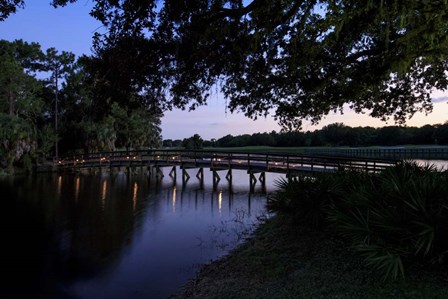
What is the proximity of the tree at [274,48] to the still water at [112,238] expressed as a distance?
533 cm

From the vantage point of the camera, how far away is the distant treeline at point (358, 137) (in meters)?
89.9

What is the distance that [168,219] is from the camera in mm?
18234

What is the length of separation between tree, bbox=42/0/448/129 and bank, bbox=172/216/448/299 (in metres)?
5.10

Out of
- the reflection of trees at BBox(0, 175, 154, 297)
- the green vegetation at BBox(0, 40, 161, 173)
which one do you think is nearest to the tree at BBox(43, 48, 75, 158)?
the green vegetation at BBox(0, 40, 161, 173)

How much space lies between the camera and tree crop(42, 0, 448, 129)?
8555mm

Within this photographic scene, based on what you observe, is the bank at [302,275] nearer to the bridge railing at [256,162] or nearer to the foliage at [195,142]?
the bridge railing at [256,162]

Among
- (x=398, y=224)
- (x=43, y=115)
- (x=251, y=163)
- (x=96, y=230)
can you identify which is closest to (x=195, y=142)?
(x=43, y=115)

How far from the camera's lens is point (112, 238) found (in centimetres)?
1401

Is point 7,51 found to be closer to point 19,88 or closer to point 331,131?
point 19,88

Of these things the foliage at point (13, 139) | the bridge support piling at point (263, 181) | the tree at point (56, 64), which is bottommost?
the bridge support piling at point (263, 181)

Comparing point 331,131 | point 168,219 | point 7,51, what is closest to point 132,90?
point 168,219

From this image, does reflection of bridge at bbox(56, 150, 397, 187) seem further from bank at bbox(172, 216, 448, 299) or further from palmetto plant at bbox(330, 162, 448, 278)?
palmetto plant at bbox(330, 162, 448, 278)

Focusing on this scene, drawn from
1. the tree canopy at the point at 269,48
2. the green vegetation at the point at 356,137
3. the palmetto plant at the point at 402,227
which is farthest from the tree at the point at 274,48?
the green vegetation at the point at 356,137

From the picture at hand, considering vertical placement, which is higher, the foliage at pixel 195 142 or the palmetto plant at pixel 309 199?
the foliage at pixel 195 142
